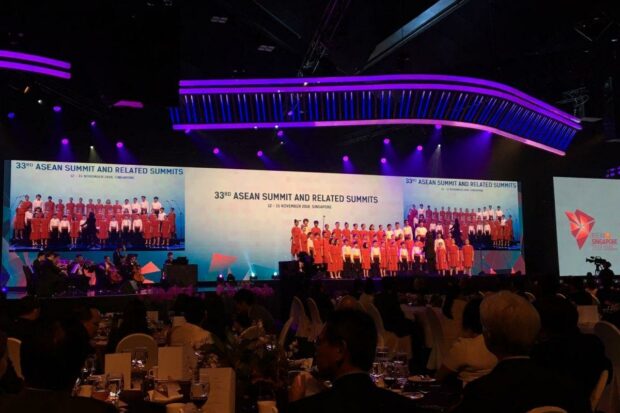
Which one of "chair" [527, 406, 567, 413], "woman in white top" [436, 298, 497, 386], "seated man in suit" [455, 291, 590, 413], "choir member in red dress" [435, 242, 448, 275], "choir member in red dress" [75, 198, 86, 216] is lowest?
"woman in white top" [436, 298, 497, 386]

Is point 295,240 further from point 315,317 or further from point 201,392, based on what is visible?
point 201,392

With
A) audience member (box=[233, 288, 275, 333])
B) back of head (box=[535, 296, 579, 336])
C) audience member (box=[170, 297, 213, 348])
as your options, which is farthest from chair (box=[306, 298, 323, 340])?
back of head (box=[535, 296, 579, 336])

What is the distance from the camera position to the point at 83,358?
6.17 ft

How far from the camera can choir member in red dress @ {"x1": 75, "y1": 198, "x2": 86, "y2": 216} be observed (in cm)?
1362

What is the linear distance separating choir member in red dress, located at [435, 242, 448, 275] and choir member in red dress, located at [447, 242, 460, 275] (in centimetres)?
15

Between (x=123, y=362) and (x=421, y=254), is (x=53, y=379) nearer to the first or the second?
(x=123, y=362)

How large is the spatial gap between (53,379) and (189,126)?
38.5 ft

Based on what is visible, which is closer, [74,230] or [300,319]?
[300,319]

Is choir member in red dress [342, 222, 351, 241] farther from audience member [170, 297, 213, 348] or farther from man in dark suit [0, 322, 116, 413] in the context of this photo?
man in dark suit [0, 322, 116, 413]

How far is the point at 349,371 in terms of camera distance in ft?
5.84

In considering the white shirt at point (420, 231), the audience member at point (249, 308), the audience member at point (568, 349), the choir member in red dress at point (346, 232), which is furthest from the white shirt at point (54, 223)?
the audience member at point (568, 349)

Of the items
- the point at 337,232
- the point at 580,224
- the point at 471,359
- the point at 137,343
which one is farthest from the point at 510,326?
the point at 580,224

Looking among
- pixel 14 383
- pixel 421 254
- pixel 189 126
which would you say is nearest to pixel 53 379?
pixel 14 383

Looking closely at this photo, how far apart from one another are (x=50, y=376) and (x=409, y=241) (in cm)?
1508
